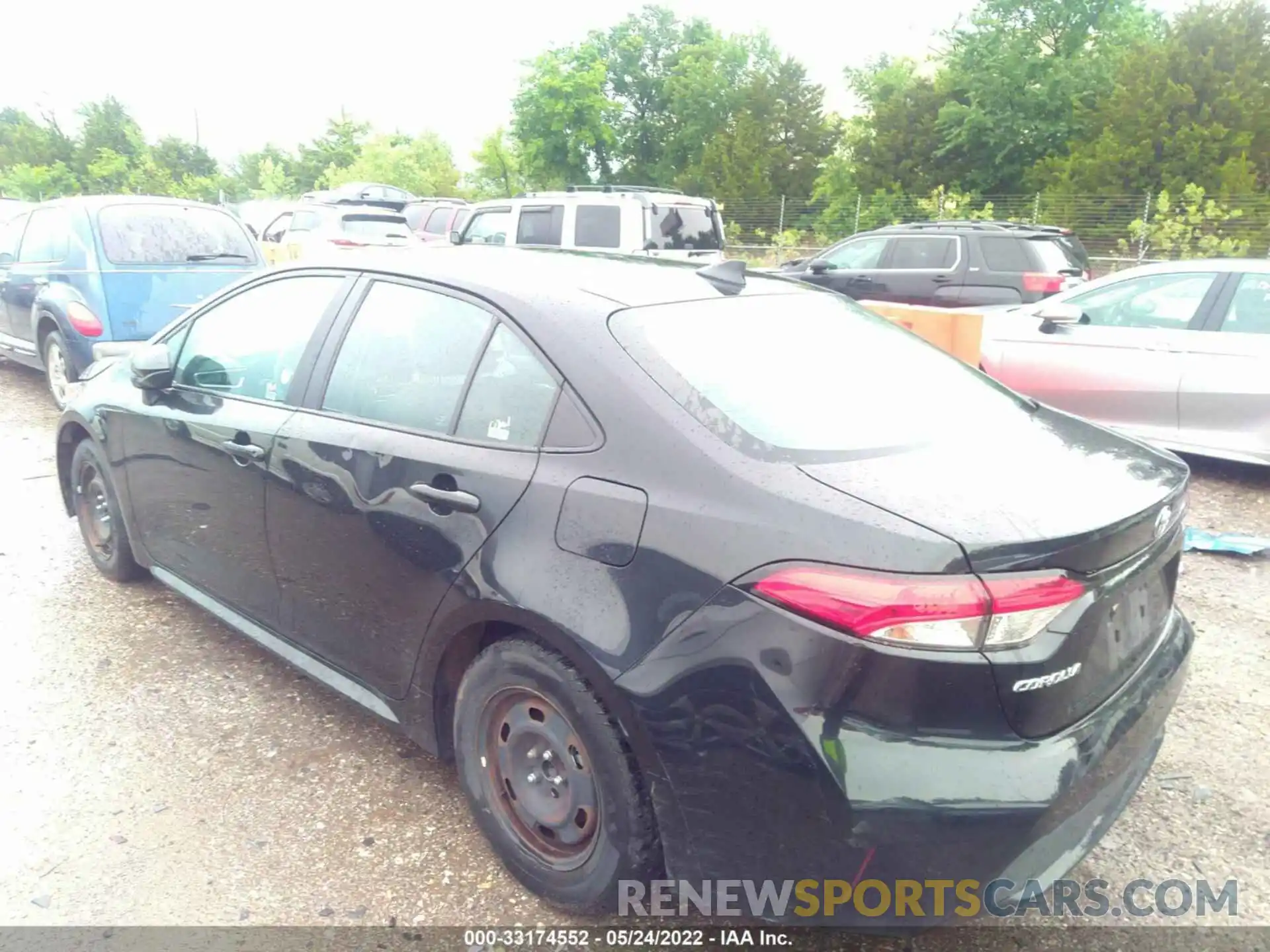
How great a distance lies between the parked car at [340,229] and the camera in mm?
14914

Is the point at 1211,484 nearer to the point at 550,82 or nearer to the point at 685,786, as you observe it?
the point at 685,786

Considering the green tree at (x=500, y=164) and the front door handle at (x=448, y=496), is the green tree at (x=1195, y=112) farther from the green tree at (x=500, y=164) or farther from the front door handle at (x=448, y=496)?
the green tree at (x=500, y=164)

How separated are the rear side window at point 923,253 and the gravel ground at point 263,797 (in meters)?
8.02

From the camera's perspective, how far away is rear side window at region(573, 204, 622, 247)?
10703mm

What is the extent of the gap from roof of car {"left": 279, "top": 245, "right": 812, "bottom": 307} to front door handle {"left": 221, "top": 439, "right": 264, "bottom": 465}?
0.70m

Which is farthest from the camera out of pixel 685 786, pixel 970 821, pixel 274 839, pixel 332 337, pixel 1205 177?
pixel 1205 177

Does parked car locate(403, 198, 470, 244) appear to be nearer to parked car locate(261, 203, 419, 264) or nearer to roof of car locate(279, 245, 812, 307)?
parked car locate(261, 203, 419, 264)

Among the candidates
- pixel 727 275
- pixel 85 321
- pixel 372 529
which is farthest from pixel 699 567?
pixel 85 321

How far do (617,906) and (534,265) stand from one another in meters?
1.86

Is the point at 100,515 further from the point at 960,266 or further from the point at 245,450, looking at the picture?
the point at 960,266

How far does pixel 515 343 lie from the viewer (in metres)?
2.60

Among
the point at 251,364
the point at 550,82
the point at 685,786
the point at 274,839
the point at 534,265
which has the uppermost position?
the point at 550,82

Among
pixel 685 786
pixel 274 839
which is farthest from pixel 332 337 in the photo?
pixel 685 786

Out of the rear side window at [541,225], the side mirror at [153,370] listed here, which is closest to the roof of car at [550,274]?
the side mirror at [153,370]
